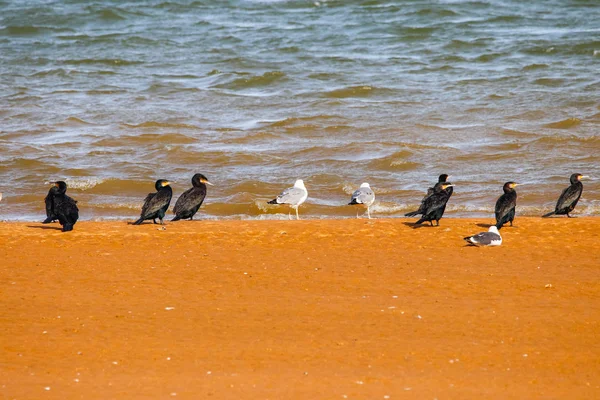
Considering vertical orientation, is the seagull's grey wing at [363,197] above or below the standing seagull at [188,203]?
below

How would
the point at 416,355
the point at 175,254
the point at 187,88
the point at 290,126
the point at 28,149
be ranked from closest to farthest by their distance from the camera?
the point at 416,355
the point at 175,254
the point at 28,149
the point at 290,126
the point at 187,88

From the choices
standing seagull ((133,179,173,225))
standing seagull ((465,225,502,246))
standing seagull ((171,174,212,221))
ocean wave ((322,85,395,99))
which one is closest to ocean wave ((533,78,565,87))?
ocean wave ((322,85,395,99))

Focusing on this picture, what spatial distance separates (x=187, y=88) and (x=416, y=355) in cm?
1736

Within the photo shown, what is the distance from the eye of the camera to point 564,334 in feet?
23.7

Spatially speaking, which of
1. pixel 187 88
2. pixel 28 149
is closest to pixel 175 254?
pixel 28 149

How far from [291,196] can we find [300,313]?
14.8 feet

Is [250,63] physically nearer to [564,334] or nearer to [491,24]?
[491,24]

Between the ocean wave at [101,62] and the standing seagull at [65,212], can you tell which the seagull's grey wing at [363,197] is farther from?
the ocean wave at [101,62]

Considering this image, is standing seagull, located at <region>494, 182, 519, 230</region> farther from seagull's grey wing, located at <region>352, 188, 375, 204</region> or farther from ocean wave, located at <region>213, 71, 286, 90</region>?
ocean wave, located at <region>213, 71, 286, 90</region>

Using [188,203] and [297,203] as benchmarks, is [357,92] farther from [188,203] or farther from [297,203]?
[188,203]

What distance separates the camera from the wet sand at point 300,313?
6.47 metres

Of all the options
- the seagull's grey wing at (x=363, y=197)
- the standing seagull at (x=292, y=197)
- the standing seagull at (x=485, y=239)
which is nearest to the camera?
the standing seagull at (x=485, y=239)

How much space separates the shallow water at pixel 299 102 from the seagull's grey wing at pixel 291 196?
39.6 inches

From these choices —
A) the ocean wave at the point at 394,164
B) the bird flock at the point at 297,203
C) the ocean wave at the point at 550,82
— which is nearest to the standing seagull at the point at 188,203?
the bird flock at the point at 297,203
